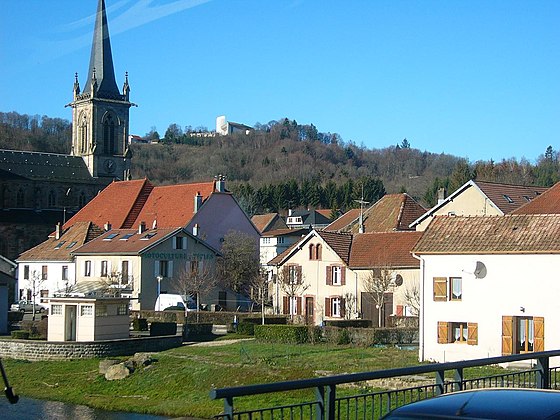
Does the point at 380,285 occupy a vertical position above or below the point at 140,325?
above

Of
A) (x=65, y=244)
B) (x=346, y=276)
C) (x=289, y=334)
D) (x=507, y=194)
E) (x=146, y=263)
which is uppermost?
(x=507, y=194)

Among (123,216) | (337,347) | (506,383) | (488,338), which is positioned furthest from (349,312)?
(506,383)

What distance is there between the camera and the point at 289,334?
4197 cm

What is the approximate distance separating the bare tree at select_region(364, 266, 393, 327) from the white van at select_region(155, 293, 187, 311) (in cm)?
1458

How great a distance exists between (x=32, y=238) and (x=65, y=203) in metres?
6.97

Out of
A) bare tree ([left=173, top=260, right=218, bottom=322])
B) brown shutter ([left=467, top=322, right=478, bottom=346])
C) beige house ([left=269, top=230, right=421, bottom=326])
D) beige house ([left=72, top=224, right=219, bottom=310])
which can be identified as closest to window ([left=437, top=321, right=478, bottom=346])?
brown shutter ([left=467, top=322, right=478, bottom=346])

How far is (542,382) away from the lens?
12.0m

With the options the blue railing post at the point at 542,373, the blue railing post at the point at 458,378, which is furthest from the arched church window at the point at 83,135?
the blue railing post at the point at 458,378

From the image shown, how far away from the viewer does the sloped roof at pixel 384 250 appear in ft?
168

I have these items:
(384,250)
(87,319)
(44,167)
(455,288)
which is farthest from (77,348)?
(44,167)

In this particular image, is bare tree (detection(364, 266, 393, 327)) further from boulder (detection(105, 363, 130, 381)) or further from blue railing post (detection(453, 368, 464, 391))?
blue railing post (detection(453, 368, 464, 391))

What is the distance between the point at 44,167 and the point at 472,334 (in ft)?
248

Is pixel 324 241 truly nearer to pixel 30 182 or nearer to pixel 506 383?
pixel 506 383

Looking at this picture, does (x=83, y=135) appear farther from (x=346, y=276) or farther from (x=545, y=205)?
(x=545, y=205)
